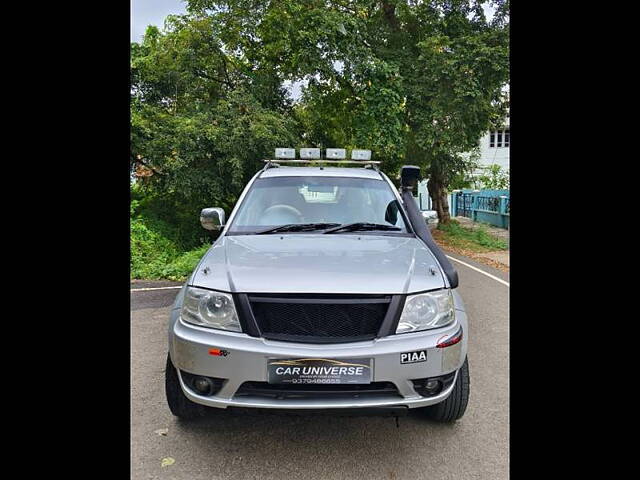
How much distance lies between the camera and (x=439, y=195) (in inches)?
637

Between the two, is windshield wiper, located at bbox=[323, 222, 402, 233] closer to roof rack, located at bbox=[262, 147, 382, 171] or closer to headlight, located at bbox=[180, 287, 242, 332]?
headlight, located at bbox=[180, 287, 242, 332]

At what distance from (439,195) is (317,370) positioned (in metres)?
14.7

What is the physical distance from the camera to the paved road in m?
2.47

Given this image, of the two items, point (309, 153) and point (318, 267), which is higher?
point (309, 153)

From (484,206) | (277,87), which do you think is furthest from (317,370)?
(484,206)

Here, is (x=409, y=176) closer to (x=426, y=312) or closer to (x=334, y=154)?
(x=334, y=154)

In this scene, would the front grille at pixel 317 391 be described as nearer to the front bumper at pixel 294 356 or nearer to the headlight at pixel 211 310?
the front bumper at pixel 294 356

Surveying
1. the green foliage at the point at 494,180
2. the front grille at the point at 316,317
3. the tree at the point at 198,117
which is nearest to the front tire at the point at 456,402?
the front grille at the point at 316,317

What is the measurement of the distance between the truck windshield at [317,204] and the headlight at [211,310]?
101cm

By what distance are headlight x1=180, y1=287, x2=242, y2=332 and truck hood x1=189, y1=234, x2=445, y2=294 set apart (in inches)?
2.0

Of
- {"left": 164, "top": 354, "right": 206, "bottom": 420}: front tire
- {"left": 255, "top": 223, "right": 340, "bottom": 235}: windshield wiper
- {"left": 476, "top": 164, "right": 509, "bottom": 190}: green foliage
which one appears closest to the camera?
{"left": 164, "top": 354, "right": 206, "bottom": 420}: front tire

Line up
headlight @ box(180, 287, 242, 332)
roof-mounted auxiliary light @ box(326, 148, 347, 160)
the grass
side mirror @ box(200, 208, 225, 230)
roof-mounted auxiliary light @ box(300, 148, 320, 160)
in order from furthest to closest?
1. the grass
2. roof-mounted auxiliary light @ box(326, 148, 347, 160)
3. roof-mounted auxiliary light @ box(300, 148, 320, 160)
4. side mirror @ box(200, 208, 225, 230)
5. headlight @ box(180, 287, 242, 332)

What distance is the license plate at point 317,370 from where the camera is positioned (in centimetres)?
226

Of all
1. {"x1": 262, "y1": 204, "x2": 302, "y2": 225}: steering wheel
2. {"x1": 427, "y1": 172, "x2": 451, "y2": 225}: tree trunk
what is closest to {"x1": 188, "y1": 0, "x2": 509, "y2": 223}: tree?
{"x1": 427, "y1": 172, "x2": 451, "y2": 225}: tree trunk
